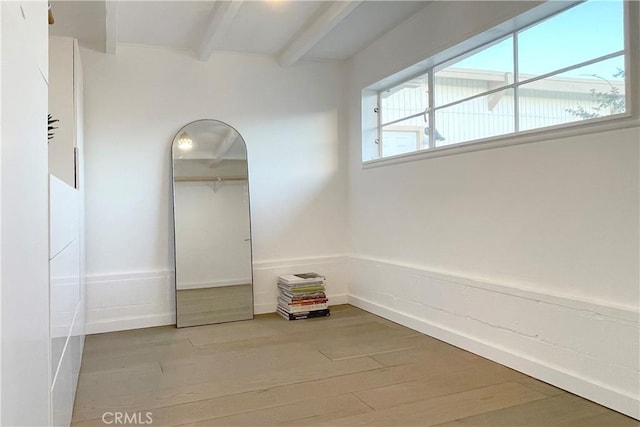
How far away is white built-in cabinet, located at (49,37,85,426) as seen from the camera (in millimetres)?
1531

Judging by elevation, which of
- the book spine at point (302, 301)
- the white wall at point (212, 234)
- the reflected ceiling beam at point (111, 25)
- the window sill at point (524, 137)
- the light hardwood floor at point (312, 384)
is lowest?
the light hardwood floor at point (312, 384)

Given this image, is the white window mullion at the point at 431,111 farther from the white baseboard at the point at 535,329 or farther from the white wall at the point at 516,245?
the white baseboard at the point at 535,329

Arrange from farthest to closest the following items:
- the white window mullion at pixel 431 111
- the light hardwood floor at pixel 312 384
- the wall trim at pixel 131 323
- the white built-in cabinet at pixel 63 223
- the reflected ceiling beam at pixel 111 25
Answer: the wall trim at pixel 131 323, the white window mullion at pixel 431 111, the reflected ceiling beam at pixel 111 25, the light hardwood floor at pixel 312 384, the white built-in cabinet at pixel 63 223

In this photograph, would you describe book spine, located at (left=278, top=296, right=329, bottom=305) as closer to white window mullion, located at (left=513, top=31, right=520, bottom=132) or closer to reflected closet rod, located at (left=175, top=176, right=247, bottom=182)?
reflected closet rod, located at (left=175, top=176, right=247, bottom=182)

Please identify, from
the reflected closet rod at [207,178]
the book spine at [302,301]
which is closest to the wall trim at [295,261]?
the book spine at [302,301]

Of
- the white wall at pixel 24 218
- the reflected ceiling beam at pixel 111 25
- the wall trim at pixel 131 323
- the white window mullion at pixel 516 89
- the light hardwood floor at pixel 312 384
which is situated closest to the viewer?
the white wall at pixel 24 218

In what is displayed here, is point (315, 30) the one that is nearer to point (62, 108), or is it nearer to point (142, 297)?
point (62, 108)

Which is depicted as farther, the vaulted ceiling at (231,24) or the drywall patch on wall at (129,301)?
the drywall patch on wall at (129,301)

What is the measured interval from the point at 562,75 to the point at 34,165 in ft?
7.82

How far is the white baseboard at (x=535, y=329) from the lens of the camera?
211 cm

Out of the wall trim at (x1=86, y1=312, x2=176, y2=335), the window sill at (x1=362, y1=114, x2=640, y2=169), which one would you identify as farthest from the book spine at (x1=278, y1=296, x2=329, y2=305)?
the window sill at (x1=362, y1=114, x2=640, y2=169)

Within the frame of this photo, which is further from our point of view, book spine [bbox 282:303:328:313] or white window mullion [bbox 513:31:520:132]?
book spine [bbox 282:303:328:313]

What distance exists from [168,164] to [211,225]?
0.59 m

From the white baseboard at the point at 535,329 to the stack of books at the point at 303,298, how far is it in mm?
612
